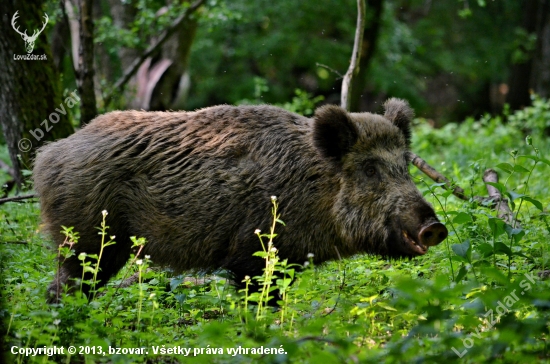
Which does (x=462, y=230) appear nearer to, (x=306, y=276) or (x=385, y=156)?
(x=385, y=156)

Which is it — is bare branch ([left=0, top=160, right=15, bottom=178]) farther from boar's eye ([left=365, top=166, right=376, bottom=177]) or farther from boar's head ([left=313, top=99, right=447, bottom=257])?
boar's eye ([left=365, top=166, right=376, bottom=177])

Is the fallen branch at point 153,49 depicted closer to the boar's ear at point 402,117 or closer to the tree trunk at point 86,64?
the tree trunk at point 86,64

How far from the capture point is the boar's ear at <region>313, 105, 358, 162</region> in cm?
579

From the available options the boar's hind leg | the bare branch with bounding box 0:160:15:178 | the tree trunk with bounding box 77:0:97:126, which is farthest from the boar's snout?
the bare branch with bounding box 0:160:15:178

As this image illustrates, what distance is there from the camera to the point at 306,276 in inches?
164

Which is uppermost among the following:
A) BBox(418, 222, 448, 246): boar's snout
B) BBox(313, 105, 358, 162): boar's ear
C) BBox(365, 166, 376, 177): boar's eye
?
BBox(313, 105, 358, 162): boar's ear

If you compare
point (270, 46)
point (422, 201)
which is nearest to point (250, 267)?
point (422, 201)

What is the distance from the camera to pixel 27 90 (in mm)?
7840

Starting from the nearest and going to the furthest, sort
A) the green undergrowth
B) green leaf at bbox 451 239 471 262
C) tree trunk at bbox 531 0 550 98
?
the green undergrowth, green leaf at bbox 451 239 471 262, tree trunk at bbox 531 0 550 98

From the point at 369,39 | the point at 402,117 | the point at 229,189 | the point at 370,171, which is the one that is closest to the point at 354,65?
the point at 402,117

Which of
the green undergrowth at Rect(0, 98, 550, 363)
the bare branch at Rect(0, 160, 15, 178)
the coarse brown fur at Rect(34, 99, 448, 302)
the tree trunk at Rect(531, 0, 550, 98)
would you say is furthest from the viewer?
the tree trunk at Rect(531, 0, 550, 98)

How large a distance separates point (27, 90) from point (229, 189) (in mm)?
3283

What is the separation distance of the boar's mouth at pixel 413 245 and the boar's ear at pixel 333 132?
939 mm

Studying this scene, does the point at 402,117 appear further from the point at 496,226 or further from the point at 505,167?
the point at 496,226
